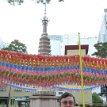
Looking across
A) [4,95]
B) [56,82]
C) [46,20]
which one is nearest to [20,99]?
[4,95]

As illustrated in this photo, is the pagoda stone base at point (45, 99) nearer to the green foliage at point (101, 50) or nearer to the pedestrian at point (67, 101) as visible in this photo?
the pedestrian at point (67, 101)

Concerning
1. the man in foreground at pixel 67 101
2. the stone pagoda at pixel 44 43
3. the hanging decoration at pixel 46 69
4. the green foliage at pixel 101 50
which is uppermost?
the green foliage at pixel 101 50

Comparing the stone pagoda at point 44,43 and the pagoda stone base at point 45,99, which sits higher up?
the stone pagoda at point 44,43

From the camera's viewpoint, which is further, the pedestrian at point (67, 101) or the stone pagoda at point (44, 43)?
the stone pagoda at point (44, 43)

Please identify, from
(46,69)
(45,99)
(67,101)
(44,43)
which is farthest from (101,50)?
(67,101)

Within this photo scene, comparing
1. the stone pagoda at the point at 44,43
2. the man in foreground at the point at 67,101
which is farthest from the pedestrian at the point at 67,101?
the stone pagoda at the point at 44,43

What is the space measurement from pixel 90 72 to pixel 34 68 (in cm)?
164

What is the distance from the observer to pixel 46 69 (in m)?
10.1

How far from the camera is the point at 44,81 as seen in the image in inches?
409

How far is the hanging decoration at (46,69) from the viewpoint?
975 centimetres

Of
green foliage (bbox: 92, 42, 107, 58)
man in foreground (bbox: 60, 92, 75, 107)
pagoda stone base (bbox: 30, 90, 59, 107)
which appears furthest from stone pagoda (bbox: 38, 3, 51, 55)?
green foliage (bbox: 92, 42, 107, 58)

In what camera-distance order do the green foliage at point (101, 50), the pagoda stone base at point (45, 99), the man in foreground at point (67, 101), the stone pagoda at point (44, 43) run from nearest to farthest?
1. the man in foreground at point (67, 101)
2. the pagoda stone base at point (45, 99)
3. the stone pagoda at point (44, 43)
4. the green foliage at point (101, 50)

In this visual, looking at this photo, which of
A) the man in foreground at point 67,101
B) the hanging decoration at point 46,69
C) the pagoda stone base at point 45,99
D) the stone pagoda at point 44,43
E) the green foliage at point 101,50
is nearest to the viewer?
the man in foreground at point 67,101

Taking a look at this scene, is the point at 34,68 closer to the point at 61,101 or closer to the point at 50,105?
the point at 50,105
